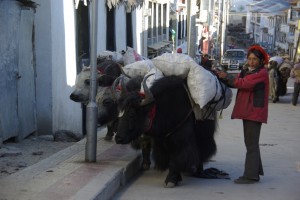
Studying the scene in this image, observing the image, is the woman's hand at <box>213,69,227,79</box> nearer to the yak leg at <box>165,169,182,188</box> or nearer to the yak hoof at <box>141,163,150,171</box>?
the yak leg at <box>165,169,182,188</box>

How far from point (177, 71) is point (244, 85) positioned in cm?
85

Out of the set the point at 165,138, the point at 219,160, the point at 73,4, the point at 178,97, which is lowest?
the point at 219,160

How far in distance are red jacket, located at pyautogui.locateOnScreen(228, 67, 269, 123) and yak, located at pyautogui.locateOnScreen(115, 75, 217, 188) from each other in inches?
22.8

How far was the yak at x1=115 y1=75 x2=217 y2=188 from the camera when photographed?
7.07 metres

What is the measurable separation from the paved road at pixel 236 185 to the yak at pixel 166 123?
279mm

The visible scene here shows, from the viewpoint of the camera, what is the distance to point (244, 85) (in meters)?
7.51

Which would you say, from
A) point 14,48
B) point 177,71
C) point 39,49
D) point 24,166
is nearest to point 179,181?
point 177,71

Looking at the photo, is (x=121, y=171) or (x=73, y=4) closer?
(x=121, y=171)

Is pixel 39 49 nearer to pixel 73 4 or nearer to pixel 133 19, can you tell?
pixel 73 4

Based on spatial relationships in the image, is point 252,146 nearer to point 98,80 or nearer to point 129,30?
point 98,80

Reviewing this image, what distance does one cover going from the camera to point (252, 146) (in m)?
7.71

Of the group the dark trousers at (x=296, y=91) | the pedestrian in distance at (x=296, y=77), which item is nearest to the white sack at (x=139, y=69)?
the pedestrian in distance at (x=296, y=77)

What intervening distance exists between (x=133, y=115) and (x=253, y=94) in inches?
63.2

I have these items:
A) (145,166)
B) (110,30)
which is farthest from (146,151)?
(110,30)
